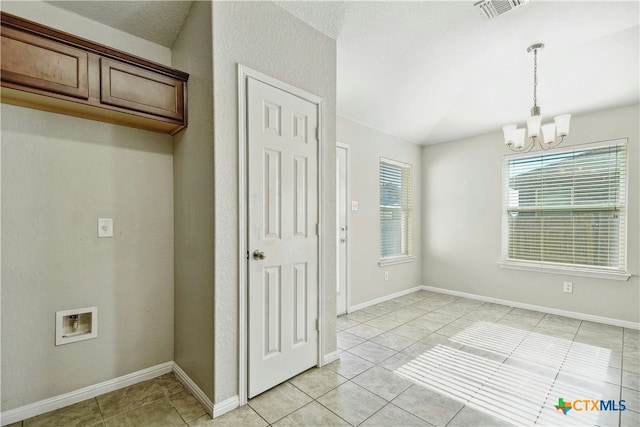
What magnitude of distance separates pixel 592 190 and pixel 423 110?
2161 mm

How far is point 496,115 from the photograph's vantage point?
3.86 m

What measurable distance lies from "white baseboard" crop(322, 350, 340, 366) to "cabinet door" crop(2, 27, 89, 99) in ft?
7.90

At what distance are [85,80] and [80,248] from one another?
41.2 inches

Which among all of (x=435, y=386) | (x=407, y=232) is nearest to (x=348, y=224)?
(x=407, y=232)

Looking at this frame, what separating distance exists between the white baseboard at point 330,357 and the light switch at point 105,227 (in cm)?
183

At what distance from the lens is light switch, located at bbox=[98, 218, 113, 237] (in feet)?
6.70

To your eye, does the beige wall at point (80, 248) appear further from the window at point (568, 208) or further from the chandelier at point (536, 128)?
the window at point (568, 208)

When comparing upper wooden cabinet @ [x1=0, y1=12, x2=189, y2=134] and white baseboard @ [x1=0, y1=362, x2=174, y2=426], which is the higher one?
upper wooden cabinet @ [x1=0, y1=12, x2=189, y2=134]

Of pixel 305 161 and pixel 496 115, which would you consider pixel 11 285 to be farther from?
pixel 496 115

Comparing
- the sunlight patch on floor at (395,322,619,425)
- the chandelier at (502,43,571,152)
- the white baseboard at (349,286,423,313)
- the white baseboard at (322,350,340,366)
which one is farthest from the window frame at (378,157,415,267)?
the white baseboard at (322,350,340,366)

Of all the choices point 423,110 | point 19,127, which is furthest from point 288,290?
point 423,110

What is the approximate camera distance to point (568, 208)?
144 inches

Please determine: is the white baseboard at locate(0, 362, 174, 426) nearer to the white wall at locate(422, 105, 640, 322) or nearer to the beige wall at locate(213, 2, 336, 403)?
the beige wall at locate(213, 2, 336, 403)

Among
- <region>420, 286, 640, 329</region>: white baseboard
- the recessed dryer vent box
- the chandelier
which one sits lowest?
<region>420, 286, 640, 329</region>: white baseboard
